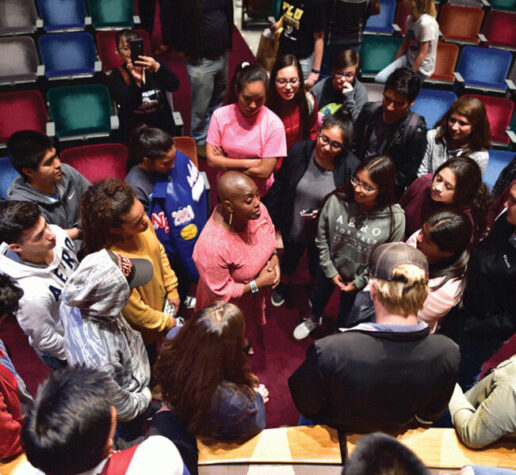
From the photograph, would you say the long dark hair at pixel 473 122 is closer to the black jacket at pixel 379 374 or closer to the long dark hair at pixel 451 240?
the long dark hair at pixel 451 240

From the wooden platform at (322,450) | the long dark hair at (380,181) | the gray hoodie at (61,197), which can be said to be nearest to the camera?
the wooden platform at (322,450)

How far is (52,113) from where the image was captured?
376 cm

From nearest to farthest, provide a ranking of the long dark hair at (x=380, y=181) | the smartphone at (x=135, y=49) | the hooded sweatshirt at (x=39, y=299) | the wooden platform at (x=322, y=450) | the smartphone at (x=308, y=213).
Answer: the wooden platform at (x=322, y=450)
the hooded sweatshirt at (x=39, y=299)
the long dark hair at (x=380, y=181)
the smartphone at (x=308, y=213)
the smartphone at (x=135, y=49)

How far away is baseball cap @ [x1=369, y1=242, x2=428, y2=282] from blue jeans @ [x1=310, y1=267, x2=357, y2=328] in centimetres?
108

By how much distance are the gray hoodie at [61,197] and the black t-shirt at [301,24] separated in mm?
2341

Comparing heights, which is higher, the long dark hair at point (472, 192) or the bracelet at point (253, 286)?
the long dark hair at point (472, 192)

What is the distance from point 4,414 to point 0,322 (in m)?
0.37

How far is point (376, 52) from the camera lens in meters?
4.92

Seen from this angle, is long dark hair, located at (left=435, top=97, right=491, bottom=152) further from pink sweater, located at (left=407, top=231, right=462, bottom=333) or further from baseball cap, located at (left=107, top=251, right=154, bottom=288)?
baseball cap, located at (left=107, top=251, right=154, bottom=288)

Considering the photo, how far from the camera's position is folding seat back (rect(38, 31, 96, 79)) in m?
4.30

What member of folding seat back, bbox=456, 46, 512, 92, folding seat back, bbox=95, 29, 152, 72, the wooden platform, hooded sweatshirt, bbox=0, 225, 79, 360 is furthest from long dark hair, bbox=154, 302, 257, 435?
folding seat back, bbox=456, 46, 512, 92

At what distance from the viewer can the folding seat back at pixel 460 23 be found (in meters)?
5.49

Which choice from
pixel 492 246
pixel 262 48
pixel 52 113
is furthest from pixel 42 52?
pixel 492 246

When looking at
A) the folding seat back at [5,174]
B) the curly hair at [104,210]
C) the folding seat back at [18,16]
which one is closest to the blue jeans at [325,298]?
the curly hair at [104,210]
